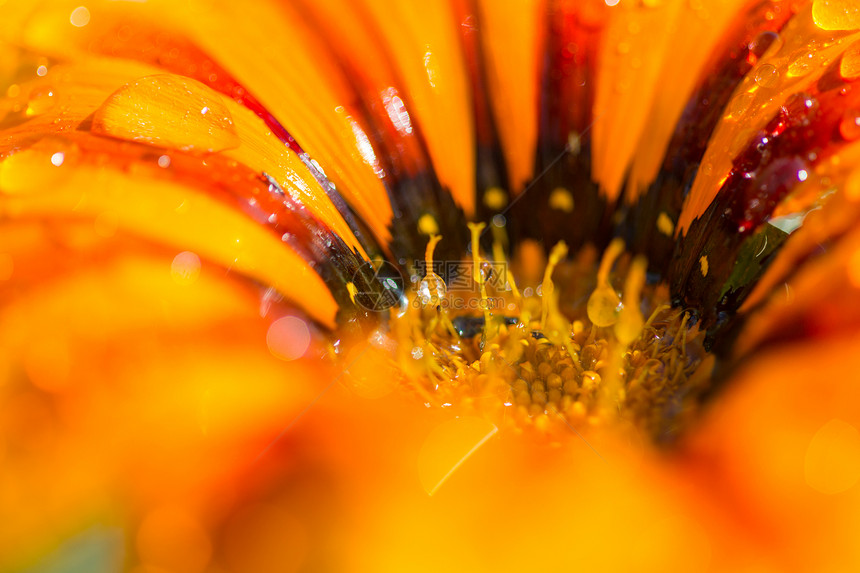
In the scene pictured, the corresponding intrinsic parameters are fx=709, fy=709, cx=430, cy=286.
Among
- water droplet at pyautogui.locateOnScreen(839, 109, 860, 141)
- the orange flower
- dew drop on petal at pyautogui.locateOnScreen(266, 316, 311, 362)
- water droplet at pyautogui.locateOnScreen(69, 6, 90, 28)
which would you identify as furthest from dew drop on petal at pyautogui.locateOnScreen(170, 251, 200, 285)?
water droplet at pyautogui.locateOnScreen(839, 109, 860, 141)

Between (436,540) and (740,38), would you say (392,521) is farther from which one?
(740,38)

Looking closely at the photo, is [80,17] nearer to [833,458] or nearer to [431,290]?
[431,290]

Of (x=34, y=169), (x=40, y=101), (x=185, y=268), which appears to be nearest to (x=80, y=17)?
(x=40, y=101)

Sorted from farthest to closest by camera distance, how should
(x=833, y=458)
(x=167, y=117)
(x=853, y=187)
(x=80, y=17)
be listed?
(x=80, y=17) → (x=167, y=117) → (x=853, y=187) → (x=833, y=458)

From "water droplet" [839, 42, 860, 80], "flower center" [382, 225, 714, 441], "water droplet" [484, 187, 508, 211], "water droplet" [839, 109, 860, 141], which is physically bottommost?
"flower center" [382, 225, 714, 441]

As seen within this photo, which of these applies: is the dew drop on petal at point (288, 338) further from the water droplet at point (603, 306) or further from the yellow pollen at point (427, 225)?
the water droplet at point (603, 306)

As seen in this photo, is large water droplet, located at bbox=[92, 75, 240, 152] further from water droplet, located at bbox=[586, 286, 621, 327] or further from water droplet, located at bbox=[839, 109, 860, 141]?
water droplet, located at bbox=[839, 109, 860, 141]
